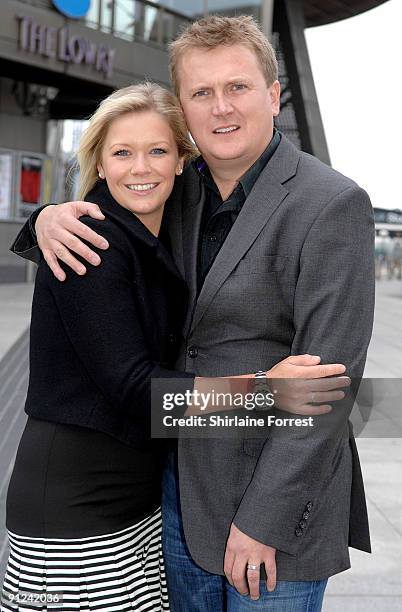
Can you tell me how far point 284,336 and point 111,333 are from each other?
42 centimetres

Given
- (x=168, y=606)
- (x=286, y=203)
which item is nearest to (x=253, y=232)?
(x=286, y=203)

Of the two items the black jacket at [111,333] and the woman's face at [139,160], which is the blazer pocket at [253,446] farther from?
the woman's face at [139,160]

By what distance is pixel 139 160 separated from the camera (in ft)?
6.53

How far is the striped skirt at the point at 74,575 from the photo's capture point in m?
1.88

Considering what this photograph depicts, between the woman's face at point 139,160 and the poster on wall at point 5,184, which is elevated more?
the woman's face at point 139,160

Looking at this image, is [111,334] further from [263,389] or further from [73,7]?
[73,7]

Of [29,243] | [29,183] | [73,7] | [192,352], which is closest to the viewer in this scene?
[192,352]

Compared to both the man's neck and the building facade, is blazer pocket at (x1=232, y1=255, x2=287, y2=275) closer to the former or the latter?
the man's neck

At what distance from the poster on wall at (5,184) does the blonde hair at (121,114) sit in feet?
66.8

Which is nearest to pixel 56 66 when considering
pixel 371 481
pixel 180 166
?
pixel 371 481

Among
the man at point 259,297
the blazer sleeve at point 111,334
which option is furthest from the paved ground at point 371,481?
the blazer sleeve at point 111,334

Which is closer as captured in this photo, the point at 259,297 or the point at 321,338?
the point at 321,338

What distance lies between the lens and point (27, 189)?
2223 cm

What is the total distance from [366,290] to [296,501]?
51 centimetres
